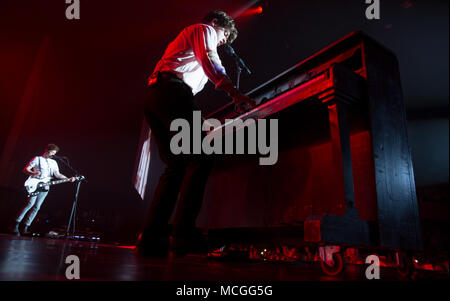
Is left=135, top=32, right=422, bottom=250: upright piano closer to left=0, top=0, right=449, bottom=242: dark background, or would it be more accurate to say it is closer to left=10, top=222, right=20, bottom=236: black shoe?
left=0, top=0, right=449, bottom=242: dark background

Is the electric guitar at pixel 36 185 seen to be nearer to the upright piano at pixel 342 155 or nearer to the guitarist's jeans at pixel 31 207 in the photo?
the guitarist's jeans at pixel 31 207

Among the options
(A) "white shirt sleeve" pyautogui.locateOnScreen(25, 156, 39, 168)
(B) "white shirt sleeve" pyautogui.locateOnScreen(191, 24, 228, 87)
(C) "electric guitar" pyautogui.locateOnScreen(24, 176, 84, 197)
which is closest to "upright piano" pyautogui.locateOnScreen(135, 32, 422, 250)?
(B) "white shirt sleeve" pyautogui.locateOnScreen(191, 24, 228, 87)

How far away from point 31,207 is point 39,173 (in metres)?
0.61

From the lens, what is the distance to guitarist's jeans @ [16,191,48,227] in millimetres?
4043

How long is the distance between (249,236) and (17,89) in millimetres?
5298

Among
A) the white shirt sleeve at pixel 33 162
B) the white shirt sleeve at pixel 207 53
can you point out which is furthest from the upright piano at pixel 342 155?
the white shirt sleeve at pixel 33 162

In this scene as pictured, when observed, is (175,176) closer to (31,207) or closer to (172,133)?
(172,133)

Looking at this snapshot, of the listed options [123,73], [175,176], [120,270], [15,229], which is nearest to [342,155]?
[175,176]

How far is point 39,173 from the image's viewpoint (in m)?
4.46

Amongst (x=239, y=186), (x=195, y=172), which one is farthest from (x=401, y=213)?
(x=239, y=186)

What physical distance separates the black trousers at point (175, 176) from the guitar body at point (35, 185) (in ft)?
13.7

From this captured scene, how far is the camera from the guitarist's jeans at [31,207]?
4.04 m

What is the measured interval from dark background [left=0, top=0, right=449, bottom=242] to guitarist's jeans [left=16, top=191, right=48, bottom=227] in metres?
0.52
